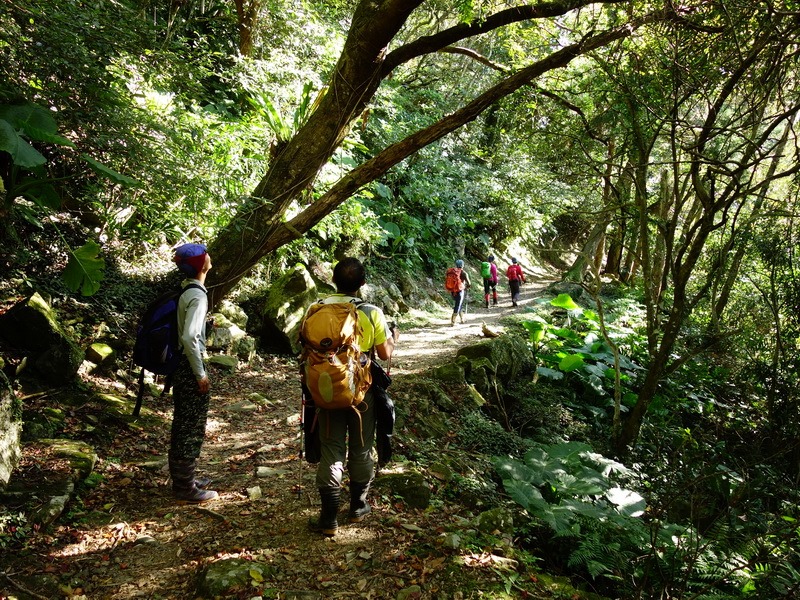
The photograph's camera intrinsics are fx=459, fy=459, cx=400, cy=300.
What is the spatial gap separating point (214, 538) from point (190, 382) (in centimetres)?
120

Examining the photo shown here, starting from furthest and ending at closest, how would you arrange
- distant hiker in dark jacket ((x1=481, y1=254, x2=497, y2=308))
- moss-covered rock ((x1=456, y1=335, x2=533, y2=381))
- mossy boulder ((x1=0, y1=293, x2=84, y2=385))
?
distant hiker in dark jacket ((x1=481, y1=254, x2=497, y2=308)) < moss-covered rock ((x1=456, y1=335, x2=533, y2=381)) < mossy boulder ((x1=0, y1=293, x2=84, y2=385))

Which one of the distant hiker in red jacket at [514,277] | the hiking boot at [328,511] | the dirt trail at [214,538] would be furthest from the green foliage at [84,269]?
the distant hiker in red jacket at [514,277]

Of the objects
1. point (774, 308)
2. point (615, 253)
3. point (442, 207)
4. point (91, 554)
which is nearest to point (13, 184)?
point (91, 554)

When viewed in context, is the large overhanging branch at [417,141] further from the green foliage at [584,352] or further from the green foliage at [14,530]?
the green foliage at [584,352]

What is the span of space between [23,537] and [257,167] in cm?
608

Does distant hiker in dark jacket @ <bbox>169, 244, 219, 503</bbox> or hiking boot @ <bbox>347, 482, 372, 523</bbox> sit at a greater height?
distant hiker in dark jacket @ <bbox>169, 244, 219, 503</bbox>

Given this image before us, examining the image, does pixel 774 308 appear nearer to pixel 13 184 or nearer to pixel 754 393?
pixel 754 393

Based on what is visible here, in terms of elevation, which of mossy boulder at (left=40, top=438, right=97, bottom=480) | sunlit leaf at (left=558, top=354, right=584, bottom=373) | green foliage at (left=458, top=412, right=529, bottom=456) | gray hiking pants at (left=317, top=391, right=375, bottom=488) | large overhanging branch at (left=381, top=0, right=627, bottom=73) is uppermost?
large overhanging branch at (left=381, top=0, right=627, bottom=73)

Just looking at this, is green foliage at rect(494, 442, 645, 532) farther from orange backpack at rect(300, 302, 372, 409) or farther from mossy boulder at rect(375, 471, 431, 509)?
orange backpack at rect(300, 302, 372, 409)

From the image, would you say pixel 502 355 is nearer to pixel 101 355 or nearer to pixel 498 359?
pixel 498 359

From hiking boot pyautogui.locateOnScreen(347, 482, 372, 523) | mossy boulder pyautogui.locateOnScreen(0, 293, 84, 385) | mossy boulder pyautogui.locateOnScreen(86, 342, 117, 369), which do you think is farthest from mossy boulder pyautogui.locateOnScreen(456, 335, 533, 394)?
mossy boulder pyautogui.locateOnScreen(0, 293, 84, 385)

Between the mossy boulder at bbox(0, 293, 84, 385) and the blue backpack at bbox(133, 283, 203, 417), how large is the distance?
77.3 inches

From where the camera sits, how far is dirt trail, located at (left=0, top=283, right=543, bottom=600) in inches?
116

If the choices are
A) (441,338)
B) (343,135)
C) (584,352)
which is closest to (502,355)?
(584,352)
